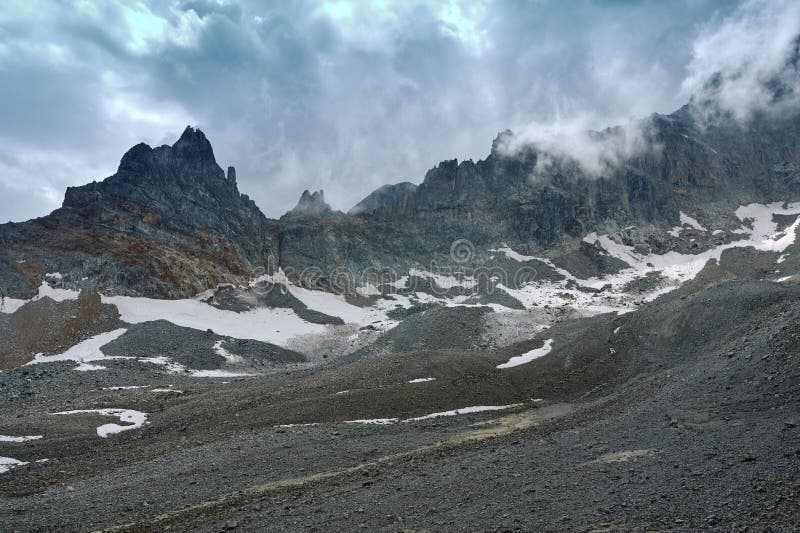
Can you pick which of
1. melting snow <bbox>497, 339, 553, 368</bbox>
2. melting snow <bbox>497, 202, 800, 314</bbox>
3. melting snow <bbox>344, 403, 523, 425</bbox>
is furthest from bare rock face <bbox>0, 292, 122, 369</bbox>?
melting snow <bbox>497, 202, 800, 314</bbox>

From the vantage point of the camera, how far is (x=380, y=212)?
525ft

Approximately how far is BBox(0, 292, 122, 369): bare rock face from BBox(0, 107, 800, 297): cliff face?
6267mm

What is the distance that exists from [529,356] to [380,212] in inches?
4643

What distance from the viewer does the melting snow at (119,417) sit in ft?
107

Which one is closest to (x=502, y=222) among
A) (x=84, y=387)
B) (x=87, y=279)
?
(x=87, y=279)

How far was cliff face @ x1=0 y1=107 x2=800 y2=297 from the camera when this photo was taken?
93.4 m

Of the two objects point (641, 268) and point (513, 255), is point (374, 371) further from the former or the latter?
point (641, 268)

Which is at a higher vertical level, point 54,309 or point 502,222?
point 502,222

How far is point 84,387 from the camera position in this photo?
50.8m

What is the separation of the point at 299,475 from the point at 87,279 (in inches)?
3074

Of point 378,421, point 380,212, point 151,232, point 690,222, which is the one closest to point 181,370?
point 378,421

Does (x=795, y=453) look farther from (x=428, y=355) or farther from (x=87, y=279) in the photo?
(x=87, y=279)

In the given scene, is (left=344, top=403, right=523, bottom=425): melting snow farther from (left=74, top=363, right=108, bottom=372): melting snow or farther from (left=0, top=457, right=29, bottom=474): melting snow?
(left=74, top=363, right=108, bottom=372): melting snow

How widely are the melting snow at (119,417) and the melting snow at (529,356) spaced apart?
28.2 metres
